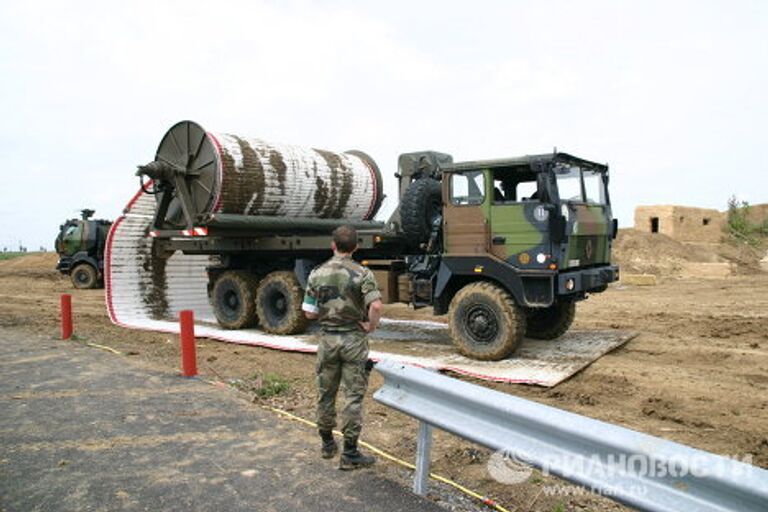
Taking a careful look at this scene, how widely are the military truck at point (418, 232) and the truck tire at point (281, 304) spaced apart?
0.06ft

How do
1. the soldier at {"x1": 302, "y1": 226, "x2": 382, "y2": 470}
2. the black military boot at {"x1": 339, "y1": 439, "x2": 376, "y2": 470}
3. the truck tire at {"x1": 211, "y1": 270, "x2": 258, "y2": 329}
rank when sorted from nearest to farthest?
the black military boot at {"x1": 339, "y1": 439, "x2": 376, "y2": 470} < the soldier at {"x1": 302, "y1": 226, "x2": 382, "y2": 470} < the truck tire at {"x1": 211, "y1": 270, "x2": 258, "y2": 329}

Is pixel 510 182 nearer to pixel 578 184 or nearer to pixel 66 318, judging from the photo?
pixel 578 184

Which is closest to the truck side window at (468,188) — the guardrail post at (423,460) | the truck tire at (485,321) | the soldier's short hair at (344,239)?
the truck tire at (485,321)

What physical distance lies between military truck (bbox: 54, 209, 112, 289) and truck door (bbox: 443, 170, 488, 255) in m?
16.6

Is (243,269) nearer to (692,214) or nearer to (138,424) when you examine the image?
(138,424)

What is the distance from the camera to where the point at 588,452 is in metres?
2.45

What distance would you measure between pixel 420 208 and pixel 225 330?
4.34 m

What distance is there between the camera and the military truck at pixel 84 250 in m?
20.8

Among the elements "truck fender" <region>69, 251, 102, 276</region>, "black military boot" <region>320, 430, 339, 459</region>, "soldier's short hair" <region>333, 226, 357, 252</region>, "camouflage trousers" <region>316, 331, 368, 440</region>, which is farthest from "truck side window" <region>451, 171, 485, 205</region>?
"truck fender" <region>69, 251, 102, 276</region>

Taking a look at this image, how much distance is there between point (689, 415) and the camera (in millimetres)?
5367

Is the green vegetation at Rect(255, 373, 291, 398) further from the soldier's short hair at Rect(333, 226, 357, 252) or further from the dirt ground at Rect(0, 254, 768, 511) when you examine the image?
the soldier's short hair at Rect(333, 226, 357, 252)

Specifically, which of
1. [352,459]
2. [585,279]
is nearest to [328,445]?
[352,459]

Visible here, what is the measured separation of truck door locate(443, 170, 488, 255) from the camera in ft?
24.7

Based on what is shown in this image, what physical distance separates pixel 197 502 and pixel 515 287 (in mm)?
4775
